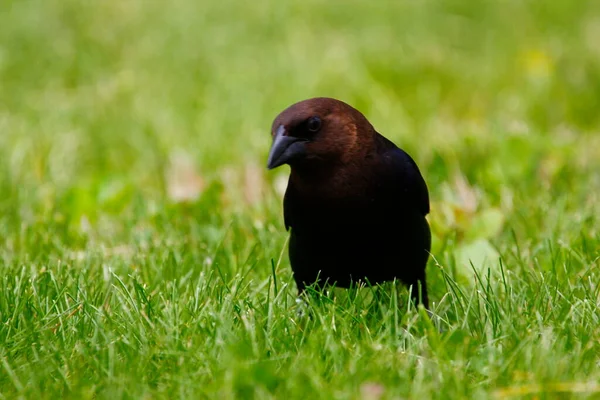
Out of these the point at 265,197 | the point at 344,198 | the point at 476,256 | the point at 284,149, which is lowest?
the point at 476,256

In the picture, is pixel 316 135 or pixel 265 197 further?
pixel 265 197

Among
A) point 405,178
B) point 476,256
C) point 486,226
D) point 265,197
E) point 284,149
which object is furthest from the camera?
point 265,197

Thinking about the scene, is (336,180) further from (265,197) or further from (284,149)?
(265,197)

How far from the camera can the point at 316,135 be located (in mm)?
3197

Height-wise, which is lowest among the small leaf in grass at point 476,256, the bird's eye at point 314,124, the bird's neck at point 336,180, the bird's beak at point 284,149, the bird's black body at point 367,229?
the small leaf in grass at point 476,256

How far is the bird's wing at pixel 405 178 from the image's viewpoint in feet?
10.8

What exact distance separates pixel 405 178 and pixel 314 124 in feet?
1.27

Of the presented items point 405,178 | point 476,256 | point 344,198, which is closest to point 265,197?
point 476,256

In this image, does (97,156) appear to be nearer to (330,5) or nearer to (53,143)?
(53,143)

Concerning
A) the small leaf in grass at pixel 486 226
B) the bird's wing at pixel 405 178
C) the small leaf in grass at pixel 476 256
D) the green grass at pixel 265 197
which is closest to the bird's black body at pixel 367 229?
the bird's wing at pixel 405 178

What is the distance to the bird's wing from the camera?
3.30 m

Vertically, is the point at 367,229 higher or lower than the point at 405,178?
lower

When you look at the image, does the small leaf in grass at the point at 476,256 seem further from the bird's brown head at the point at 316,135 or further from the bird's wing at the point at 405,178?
the bird's brown head at the point at 316,135

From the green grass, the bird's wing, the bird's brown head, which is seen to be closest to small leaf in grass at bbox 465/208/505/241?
the green grass
